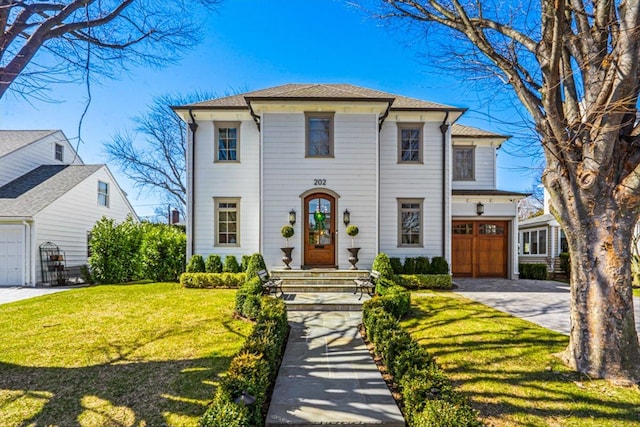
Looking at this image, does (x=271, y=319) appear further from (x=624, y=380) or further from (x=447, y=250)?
(x=447, y=250)

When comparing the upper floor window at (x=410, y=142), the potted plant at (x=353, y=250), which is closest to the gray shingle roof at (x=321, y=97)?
the upper floor window at (x=410, y=142)

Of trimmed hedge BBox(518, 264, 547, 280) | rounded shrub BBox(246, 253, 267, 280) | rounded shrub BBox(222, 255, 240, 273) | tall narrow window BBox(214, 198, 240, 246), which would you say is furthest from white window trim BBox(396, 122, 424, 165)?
rounded shrub BBox(222, 255, 240, 273)

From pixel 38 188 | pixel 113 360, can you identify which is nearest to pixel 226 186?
pixel 113 360

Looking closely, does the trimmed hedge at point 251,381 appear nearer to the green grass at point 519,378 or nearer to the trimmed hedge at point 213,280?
the green grass at point 519,378

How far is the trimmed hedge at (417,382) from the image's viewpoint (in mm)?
2676

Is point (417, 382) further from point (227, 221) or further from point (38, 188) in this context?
point (38, 188)

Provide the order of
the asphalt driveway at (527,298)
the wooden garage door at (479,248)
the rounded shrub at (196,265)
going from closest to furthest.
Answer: the asphalt driveway at (527,298) → the rounded shrub at (196,265) → the wooden garage door at (479,248)

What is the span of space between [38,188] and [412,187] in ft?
52.4

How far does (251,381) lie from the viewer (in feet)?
10.4

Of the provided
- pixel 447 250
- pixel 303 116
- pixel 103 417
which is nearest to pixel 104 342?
pixel 103 417

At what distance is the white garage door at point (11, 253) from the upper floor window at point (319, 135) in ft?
37.8

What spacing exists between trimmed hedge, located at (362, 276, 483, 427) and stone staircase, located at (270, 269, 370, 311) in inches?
96.3

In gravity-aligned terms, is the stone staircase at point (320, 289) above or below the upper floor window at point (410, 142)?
below

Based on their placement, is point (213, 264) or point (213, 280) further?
point (213, 264)
